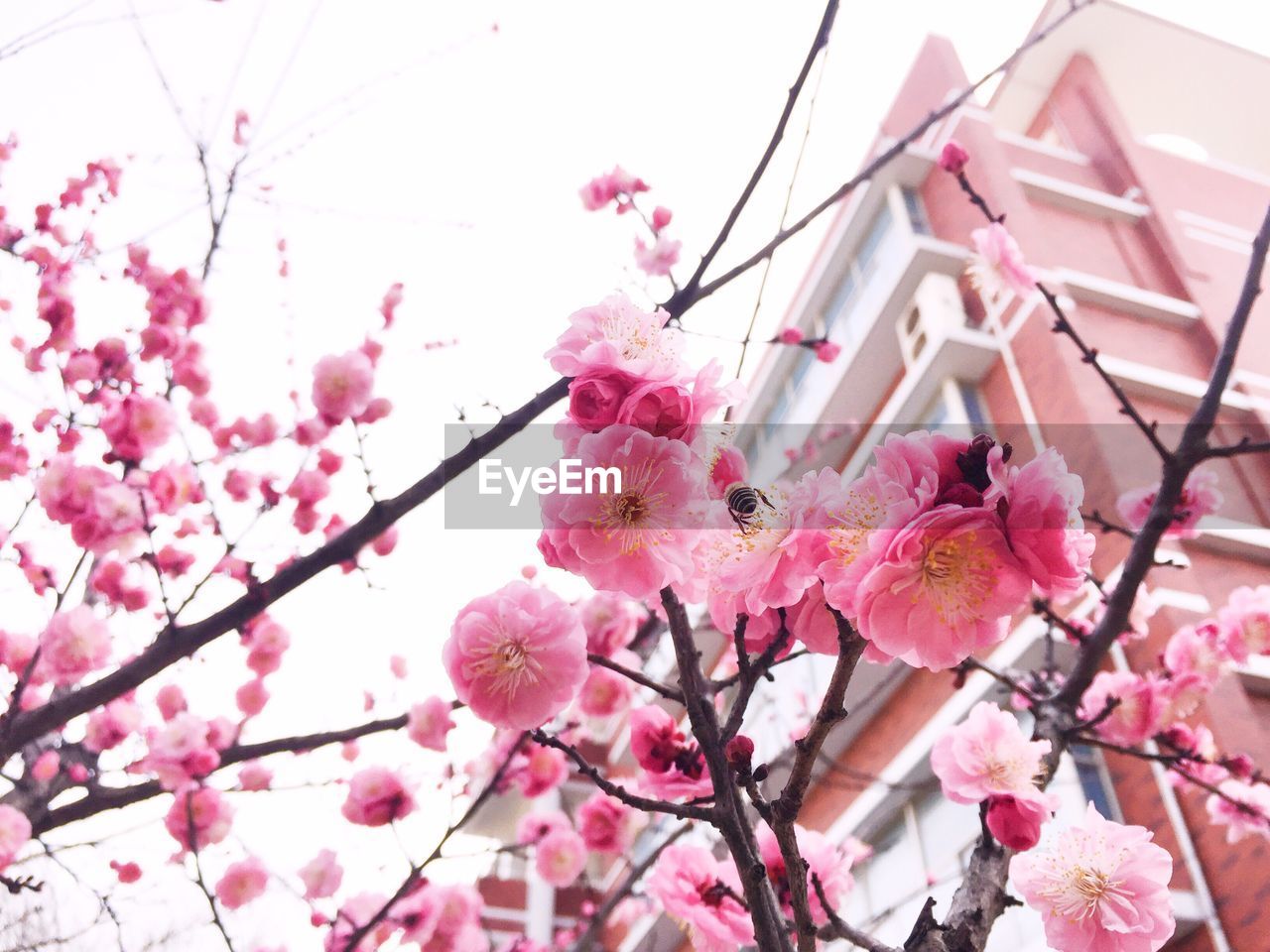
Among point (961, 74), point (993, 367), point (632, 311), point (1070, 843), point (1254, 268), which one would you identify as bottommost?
point (1070, 843)

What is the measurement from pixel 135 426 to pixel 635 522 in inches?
121

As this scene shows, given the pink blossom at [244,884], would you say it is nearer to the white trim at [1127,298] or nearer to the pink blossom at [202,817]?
the pink blossom at [202,817]

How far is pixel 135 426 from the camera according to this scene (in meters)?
3.53

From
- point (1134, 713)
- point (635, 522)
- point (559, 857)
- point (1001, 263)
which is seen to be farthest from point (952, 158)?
point (559, 857)

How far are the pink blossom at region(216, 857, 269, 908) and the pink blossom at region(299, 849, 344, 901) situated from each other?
792 millimetres

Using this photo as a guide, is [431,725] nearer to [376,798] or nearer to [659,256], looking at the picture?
[376,798]

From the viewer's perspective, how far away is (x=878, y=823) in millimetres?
6715

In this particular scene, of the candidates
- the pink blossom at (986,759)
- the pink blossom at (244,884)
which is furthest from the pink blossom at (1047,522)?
the pink blossom at (244,884)

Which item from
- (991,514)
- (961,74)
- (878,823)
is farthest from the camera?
(961,74)

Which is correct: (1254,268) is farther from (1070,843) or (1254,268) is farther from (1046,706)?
(1070,843)

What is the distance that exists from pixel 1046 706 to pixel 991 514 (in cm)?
175

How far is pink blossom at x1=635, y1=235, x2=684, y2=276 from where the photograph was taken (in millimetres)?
4469


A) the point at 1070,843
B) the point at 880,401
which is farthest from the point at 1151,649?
the point at 880,401

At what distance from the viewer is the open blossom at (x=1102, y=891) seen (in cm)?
152
